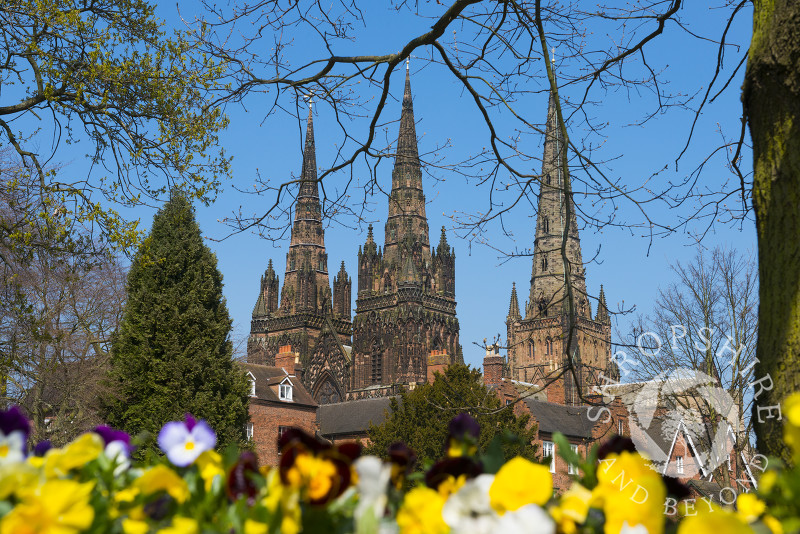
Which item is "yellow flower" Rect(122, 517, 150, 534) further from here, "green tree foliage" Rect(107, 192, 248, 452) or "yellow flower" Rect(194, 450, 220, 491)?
"green tree foliage" Rect(107, 192, 248, 452)

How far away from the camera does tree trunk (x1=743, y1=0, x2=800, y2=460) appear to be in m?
3.85

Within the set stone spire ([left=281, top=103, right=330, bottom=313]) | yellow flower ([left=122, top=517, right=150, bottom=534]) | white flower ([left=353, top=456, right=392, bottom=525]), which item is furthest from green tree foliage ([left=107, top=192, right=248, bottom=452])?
stone spire ([left=281, top=103, right=330, bottom=313])

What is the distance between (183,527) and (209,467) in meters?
0.54

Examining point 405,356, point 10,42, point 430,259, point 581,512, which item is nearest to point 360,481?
point 581,512

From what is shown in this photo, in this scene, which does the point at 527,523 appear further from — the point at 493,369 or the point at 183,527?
the point at 493,369

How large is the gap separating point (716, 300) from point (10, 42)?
21.6 meters

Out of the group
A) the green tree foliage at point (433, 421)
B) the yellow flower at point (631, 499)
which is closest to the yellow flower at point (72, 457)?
the yellow flower at point (631, 499)

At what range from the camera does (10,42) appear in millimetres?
11680

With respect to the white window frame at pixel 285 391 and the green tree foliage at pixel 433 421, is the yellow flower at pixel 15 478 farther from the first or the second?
the white window frame at pixel 285 391

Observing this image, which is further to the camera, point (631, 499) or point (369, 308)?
point (369, 308)

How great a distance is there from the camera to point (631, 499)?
2127mm

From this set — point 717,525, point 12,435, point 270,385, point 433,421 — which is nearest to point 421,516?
point 717,525

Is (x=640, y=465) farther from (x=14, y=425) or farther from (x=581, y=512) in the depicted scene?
(x=14, y=425)

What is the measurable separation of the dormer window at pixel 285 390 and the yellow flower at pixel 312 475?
156ft
